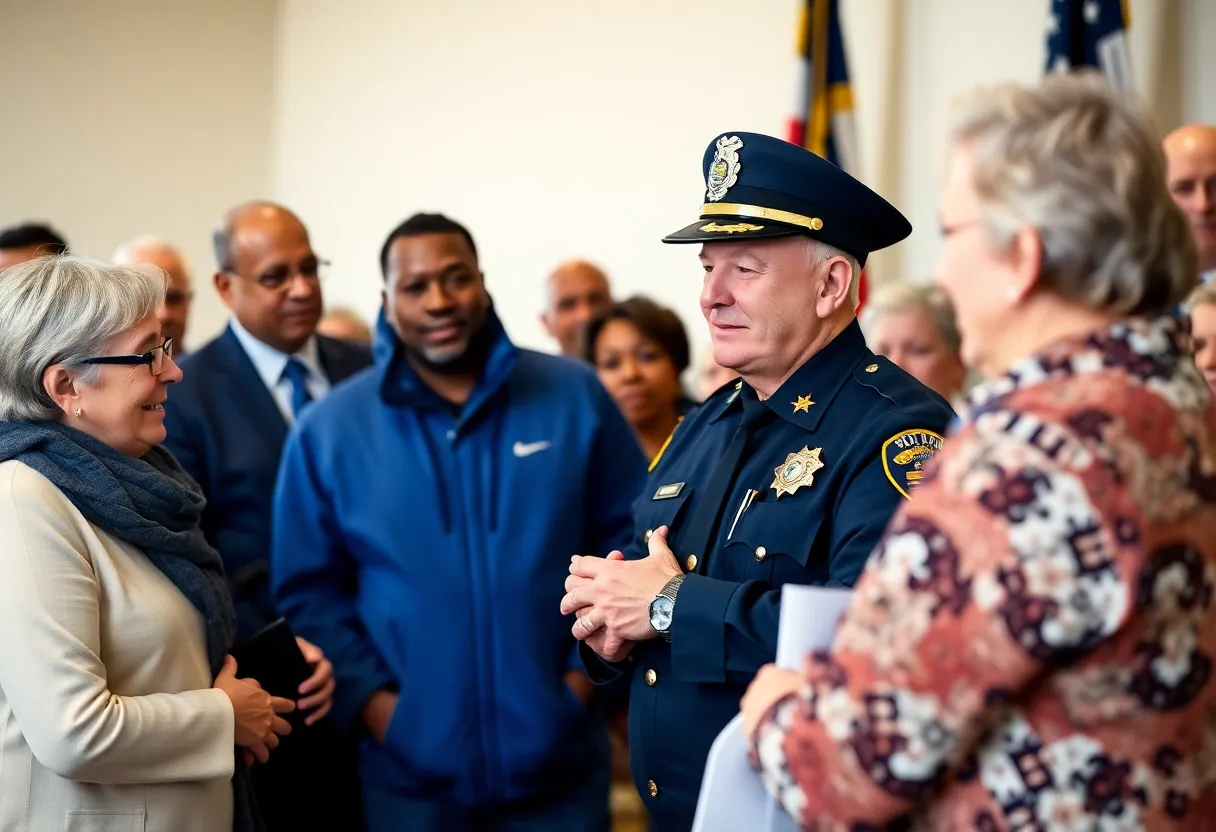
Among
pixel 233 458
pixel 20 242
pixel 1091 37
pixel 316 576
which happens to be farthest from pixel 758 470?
pixel 20 242

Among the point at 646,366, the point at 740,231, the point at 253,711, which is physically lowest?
the point at 253,711

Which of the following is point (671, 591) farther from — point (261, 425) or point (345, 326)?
point (345, 326)

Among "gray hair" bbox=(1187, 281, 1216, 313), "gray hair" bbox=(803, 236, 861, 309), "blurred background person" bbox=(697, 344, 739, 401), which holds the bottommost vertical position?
"blurred background person" bbox=(697, 344, 739, 401)

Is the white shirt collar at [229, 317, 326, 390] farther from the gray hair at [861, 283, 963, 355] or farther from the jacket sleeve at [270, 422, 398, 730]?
the gray hair at [861, 283, 963, 355]

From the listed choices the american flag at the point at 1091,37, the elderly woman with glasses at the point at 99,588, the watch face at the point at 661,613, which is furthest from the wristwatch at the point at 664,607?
the american flag at the point at 1091,37

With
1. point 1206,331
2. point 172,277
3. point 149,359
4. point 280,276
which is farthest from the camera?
point 172,277

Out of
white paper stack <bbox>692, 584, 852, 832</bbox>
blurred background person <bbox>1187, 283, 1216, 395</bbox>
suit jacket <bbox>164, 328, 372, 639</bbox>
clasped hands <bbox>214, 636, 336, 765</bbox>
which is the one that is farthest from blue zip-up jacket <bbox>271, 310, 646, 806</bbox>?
white paper stack <bbox>692, 584, 852, 832</bbox>

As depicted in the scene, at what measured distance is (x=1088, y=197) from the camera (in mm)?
1276

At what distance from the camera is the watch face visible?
1.94 metres

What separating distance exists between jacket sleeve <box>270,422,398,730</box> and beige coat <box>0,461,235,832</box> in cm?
65

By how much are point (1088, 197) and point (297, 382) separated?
268 cm

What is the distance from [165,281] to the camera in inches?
93.6

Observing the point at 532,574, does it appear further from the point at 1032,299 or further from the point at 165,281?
the point at 1032,299

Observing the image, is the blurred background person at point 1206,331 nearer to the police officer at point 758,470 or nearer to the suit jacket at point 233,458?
the police officer at point 758,470
